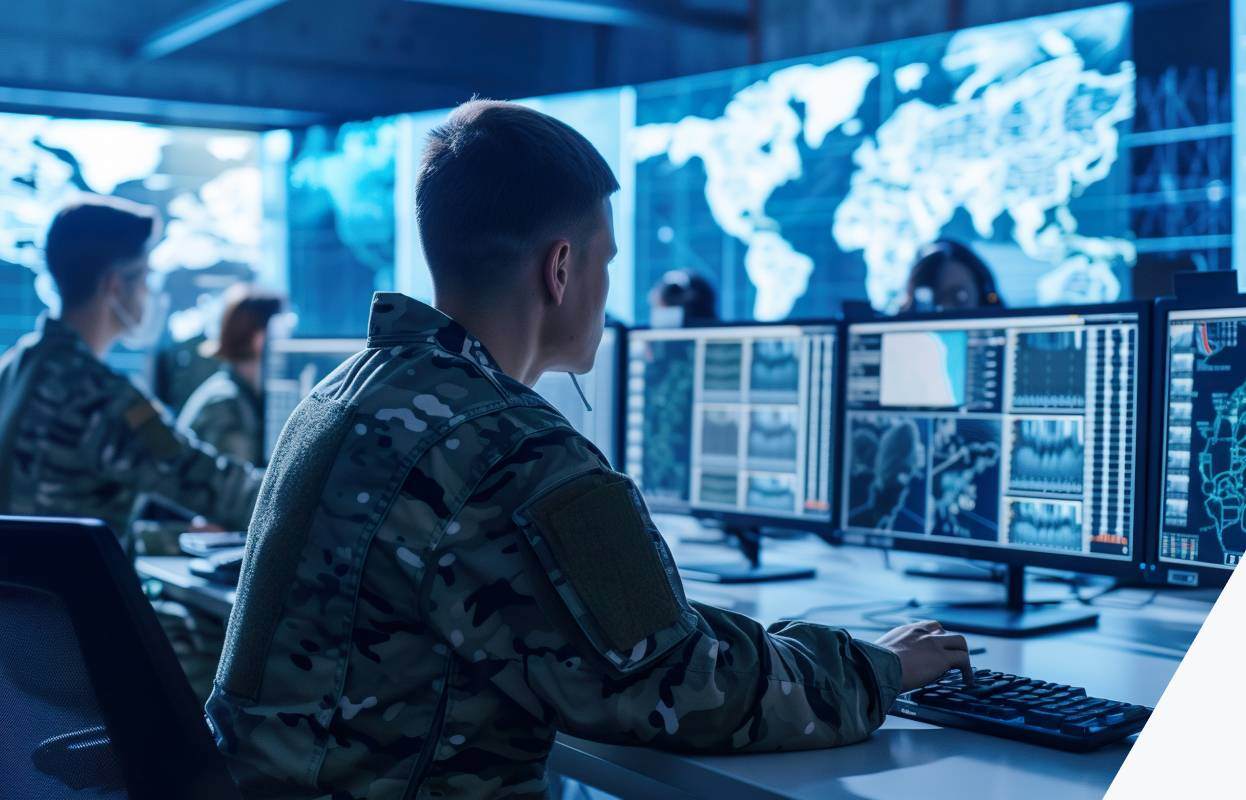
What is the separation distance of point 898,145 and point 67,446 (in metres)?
3.00

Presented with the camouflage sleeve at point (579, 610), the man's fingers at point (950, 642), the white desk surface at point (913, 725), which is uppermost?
the camouflage sleeve at point (579, 610)

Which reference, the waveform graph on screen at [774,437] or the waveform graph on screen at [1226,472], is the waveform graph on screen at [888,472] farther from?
the waveform graph on screen at [1226,472]

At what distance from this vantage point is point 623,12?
494 cm

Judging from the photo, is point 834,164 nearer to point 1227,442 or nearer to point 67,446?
point 67,446

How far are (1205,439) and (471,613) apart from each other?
0.94 m

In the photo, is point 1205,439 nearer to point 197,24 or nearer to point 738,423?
point 738,423

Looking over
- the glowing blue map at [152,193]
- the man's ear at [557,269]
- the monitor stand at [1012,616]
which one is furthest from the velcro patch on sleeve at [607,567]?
the glowing blue map at [152,193]

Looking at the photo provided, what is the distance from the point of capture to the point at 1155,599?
194 centimetres

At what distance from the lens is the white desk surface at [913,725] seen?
41.2 inches

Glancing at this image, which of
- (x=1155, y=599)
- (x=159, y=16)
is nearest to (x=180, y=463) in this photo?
(x=1155, y=599)

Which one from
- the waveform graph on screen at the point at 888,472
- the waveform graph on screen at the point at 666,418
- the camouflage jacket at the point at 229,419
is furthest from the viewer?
the camouflage jacket at the point at 229,419

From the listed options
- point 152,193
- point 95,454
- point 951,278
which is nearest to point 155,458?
point 95,454

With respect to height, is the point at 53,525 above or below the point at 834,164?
below

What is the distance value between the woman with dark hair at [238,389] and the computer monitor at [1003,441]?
→ 1642 mm
